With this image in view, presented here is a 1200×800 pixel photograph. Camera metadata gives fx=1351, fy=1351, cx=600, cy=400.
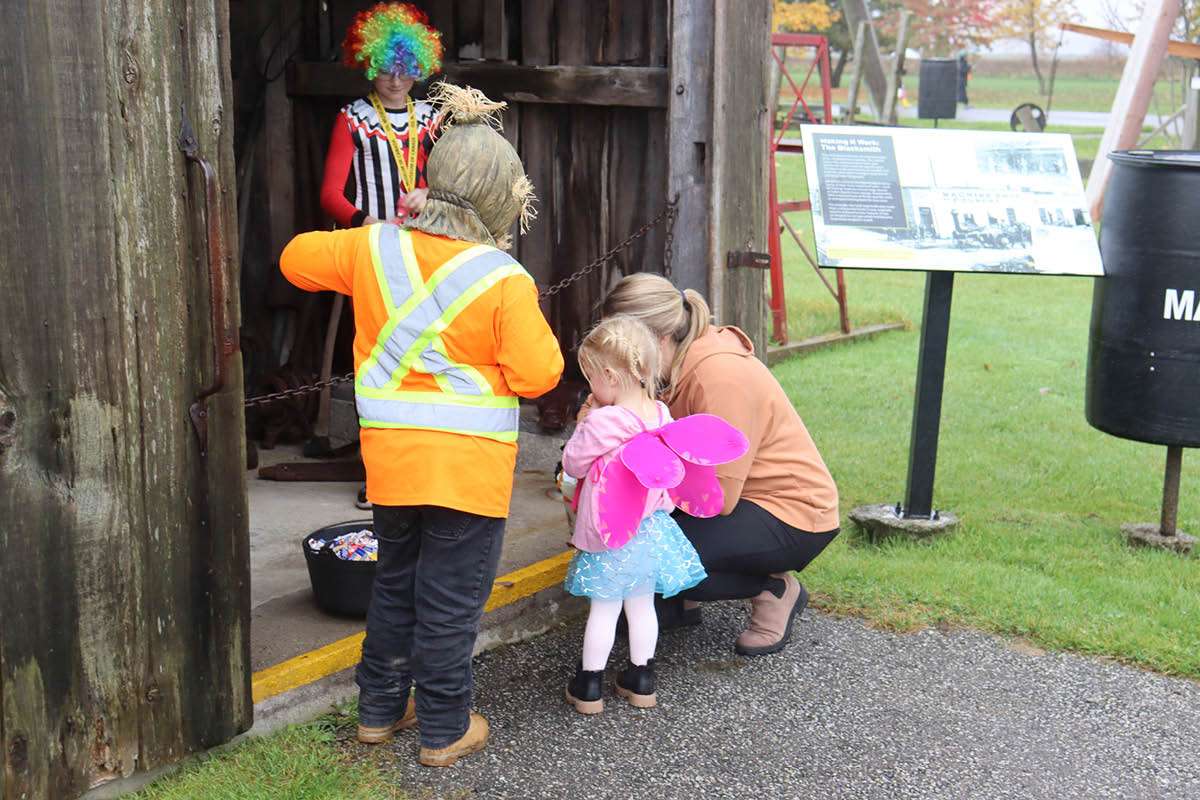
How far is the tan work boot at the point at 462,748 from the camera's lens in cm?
358

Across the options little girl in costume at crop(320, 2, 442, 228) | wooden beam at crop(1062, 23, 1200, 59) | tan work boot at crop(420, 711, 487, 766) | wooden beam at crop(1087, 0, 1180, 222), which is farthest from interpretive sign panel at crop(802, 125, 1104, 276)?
wooden beam at crop(1062, 23, 1200, 59)

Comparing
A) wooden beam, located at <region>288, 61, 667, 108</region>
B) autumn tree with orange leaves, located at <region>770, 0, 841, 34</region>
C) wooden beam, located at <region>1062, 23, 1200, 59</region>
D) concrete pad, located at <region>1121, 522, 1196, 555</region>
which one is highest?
autumn tree with orange leaves, located at <region>770, 0, 841, 34</region>

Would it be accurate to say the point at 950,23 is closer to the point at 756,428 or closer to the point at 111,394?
Result: the point at 756,428

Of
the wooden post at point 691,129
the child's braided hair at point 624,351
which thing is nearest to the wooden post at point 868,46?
the wooden post at point 691,129

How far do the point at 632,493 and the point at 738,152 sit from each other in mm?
1817

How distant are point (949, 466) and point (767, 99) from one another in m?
2.44

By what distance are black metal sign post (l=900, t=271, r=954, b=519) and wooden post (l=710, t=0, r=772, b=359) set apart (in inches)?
27.0

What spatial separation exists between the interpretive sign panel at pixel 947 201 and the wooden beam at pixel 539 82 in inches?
27.1

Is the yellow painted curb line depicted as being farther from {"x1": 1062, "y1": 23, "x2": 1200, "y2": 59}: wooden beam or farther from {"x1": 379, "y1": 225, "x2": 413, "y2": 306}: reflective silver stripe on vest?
{"x1": 1062, "y1": 23, "x2": 1200, "y2": 59}: wooden beam

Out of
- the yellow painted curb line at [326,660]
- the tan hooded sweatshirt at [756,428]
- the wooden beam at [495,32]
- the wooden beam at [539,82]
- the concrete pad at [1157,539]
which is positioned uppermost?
the wooden beam at [495,32]

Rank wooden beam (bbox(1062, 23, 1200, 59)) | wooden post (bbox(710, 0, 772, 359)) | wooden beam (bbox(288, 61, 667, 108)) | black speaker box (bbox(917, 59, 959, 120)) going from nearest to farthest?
wooden post (bbox(710, 0, 772, 359)) < wooden beam (bbox(288, 61, 667, 108)) < wooden beam (bbox(1062, 23, 1200, 59)) < black speaker box (bbox(917, 59, 959, 120))

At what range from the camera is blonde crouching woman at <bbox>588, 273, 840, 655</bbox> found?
13.4 feet

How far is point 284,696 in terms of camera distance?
12.1 feet

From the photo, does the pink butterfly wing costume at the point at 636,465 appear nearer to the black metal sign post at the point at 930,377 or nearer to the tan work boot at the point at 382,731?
the tan work boot at the point at 382,731
